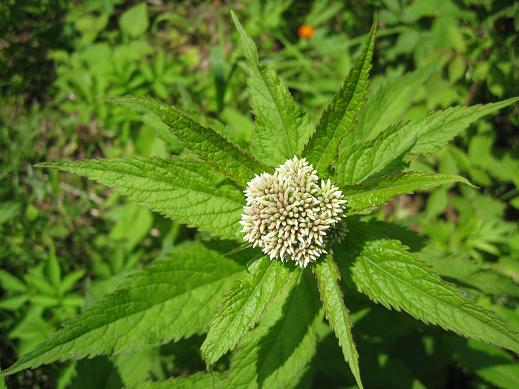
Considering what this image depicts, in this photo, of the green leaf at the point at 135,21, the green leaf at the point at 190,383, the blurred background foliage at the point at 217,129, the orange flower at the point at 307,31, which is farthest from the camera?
the green leaf at the point at 135,21

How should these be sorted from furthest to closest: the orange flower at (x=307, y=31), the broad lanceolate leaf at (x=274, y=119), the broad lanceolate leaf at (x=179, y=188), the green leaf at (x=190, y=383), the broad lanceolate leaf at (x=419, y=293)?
the orange flower at (x=307, y=31) → the green leaf at (x=190, y=383) → the broad lanceolate leaf at (x=274, y=119) → the broad lanceolate leaf at (x=179, y=188) → the broad lanceolate leaf at (x=419, y=293)

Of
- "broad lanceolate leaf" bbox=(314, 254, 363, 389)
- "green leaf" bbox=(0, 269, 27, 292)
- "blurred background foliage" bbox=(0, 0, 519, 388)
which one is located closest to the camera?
"broad lanceolate leaf" bbox=(314, 254, 363, 389)

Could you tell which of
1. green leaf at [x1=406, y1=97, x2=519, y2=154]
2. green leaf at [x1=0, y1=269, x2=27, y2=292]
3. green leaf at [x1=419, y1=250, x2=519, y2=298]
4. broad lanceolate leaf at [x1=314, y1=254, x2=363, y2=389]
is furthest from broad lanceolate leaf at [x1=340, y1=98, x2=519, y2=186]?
green leaf at [x1=0, y1=269, x2=27, y2=292]

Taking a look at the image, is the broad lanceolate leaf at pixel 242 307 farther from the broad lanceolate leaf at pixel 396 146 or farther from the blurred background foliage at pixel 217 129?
the blurred background foliage at pixel 217 129

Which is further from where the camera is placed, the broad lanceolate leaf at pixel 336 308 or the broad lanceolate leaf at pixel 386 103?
the broad lanceolate leaf at pixel 386 103

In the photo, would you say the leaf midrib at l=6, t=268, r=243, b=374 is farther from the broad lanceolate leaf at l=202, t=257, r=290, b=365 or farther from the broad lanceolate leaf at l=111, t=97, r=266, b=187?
the broad lanceolate leaf at l=111, t=97, r=266, b=187

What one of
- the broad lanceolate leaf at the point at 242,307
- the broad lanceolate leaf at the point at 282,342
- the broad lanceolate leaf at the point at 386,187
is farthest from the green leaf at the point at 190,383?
the broad lanceolate leaf at the point at 386,187

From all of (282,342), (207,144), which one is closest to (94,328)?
(282,342)
